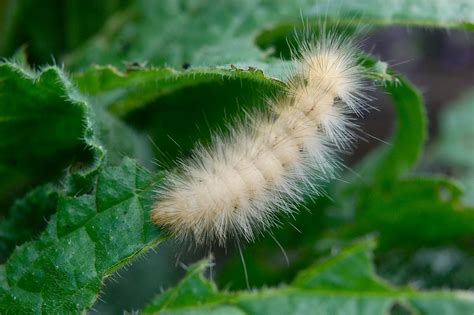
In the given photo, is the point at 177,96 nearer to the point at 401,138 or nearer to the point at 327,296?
the point at 401,138

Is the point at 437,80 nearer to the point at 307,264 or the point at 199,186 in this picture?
the point at 307,264

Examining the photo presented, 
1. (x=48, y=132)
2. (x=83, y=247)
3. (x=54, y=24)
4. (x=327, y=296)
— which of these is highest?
(x=54, y=24)

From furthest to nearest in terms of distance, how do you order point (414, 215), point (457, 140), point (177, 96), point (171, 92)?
point (457, 140) < point (414, 215) < point (177, 96) < point (171, 92)

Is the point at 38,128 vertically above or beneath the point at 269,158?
above

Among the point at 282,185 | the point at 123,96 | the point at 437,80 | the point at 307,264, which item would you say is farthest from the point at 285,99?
the point at 437,80

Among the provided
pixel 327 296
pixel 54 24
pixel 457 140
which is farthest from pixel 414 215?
pixel 54 24

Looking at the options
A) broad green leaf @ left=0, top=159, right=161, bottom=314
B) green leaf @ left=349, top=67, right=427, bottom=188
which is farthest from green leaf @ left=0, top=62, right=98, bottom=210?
green leaf @ left=349, top=67, right=427, bottom=188
